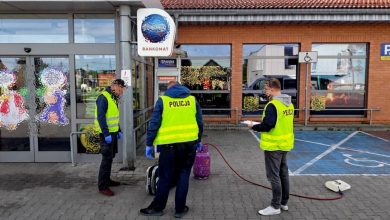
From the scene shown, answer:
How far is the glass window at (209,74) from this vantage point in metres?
11.6

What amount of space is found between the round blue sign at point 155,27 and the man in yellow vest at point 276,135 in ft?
8.56

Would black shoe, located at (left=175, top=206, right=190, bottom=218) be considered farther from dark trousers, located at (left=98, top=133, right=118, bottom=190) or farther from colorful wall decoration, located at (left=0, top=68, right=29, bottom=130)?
colorful wall decoration, located at (left=0, top=68, right=29, bottom=130)

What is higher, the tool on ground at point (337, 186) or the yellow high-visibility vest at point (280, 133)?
the yellow high-visibility vest at point (280, 133)

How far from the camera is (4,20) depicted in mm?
6875

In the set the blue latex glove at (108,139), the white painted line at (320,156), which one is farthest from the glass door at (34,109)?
the white painted line at (320,156)

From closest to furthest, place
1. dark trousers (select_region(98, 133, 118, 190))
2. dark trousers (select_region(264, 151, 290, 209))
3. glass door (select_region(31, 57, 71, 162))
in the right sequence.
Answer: dark trousers (select_region(264, 151, 290, 209)) < dark trousers (select_region(98, 133, 118, 190)) < glass door (select_region(31, 57, 71, 162))

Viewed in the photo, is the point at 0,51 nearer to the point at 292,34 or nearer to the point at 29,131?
the point at 29,131

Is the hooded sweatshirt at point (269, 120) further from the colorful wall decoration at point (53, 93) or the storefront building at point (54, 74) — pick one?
the colorful wall decoration at point (53, 93)

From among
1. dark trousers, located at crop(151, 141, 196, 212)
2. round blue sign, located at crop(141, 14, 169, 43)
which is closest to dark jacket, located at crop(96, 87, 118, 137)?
dark trousers, located at crop(151, 141, 196, 212)

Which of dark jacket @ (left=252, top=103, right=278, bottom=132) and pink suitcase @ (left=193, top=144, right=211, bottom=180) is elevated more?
dark jacket @ (left=252, top=103, right=278, bottom=132)

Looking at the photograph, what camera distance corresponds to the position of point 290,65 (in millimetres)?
11672

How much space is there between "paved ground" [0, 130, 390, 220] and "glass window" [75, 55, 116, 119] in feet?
3.92

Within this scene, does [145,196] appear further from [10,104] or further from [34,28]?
[34,28]

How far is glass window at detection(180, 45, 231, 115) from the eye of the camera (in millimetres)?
11648
